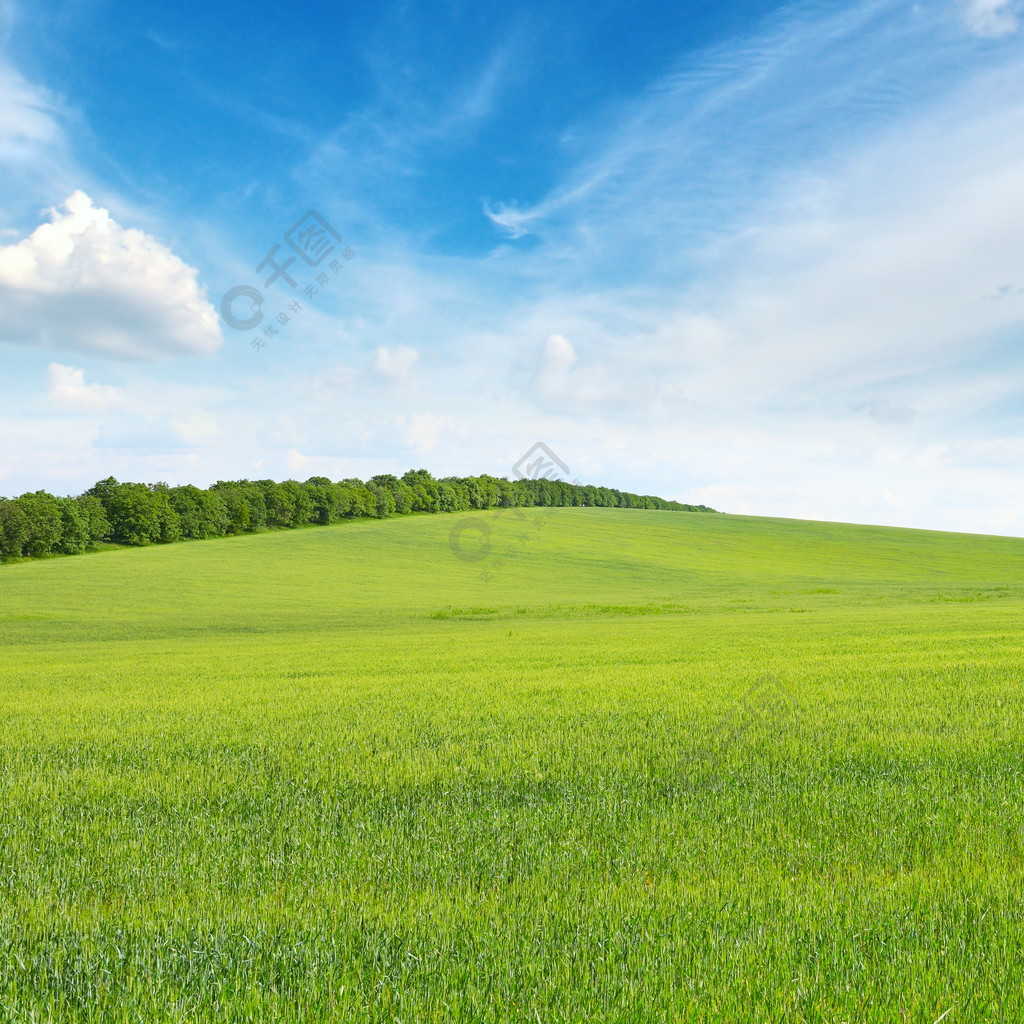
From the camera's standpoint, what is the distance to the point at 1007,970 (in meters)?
3.24

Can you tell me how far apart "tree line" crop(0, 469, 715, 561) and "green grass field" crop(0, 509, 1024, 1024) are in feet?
241

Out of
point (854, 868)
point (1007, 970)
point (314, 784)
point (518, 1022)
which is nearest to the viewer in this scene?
point (518, 1022)

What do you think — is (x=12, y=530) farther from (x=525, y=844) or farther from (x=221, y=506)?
(x=525, y=844)

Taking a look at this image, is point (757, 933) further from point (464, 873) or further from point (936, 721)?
point (936, 721)

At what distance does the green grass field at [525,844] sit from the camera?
3211 mm

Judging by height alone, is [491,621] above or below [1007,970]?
below

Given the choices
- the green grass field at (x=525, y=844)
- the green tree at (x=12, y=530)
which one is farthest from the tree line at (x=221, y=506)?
the green grass field at (x=525, y=844)

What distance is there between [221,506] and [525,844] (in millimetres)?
96524

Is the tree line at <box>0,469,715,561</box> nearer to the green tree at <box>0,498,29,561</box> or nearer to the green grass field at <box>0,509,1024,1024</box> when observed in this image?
the green tree at <box>0,498,29,561</box>

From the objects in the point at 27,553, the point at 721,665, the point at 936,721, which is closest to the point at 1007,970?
the point at 936,721

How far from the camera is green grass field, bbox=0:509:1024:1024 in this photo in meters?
3.21

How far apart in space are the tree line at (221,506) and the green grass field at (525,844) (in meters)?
73.5

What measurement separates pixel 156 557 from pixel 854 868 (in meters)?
75.3

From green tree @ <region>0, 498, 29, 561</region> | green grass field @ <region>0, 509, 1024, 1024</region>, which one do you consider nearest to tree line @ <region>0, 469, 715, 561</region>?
green tree @ <region>0, 498, 29, 561</region>
